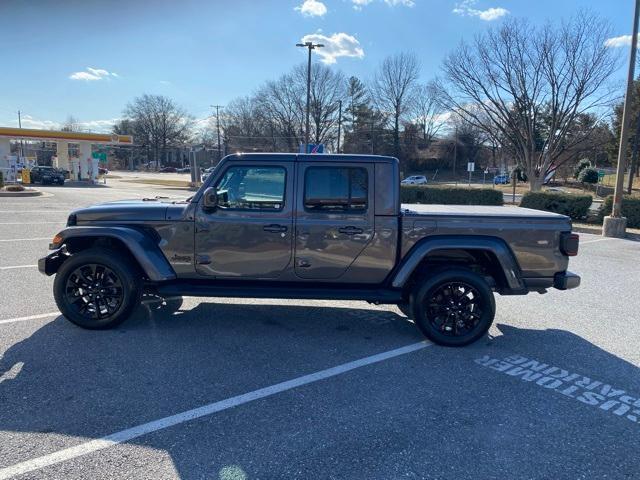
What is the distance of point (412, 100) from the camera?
68.4m

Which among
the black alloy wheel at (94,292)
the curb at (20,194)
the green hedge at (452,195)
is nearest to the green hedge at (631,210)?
the green hedge at (452,195)

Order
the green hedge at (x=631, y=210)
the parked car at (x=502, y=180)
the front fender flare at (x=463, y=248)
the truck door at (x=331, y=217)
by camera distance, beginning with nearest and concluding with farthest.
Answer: the front fender flare at (x=463, y=248) < the truck door at (x=331, y=217) < the green hedge at (x=631, y=210) < the parked car at (x=502, y=180)

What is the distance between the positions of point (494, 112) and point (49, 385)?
23.4 metres

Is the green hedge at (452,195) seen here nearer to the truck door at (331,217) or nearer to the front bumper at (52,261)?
the truck door at (331,217)

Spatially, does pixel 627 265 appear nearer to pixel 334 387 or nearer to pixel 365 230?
pixel 365 230

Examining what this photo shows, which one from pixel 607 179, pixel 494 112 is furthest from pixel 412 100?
pixel 494 112

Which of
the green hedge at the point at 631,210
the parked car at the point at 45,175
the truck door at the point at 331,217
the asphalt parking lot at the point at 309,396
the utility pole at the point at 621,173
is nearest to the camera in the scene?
the asphalt parking lot at the point at 309,396

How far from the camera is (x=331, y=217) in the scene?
458 cm

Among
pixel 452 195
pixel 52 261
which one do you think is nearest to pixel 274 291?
pixel 52 261

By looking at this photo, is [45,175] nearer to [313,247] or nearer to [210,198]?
[210,198]

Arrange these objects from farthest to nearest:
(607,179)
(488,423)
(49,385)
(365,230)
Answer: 1. (607,179)
2. (365,230)
3. (49,385)
4. (488,423)

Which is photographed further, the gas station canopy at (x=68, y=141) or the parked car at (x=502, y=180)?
the parked car at (x=502, y=180)

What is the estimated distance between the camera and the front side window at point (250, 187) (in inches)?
183

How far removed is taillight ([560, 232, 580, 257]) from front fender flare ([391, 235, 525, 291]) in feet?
1.56
